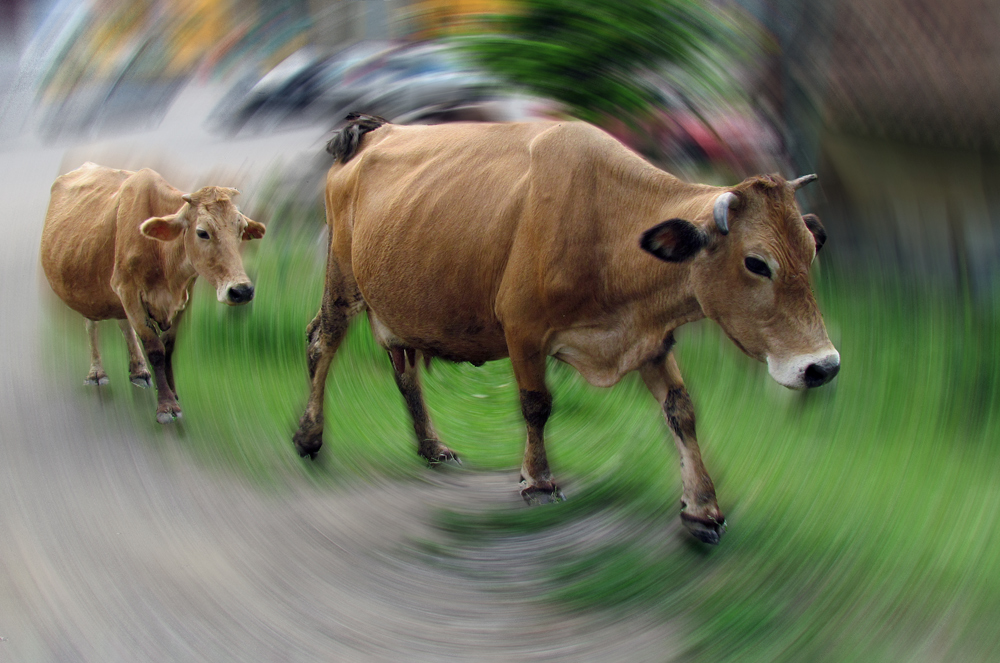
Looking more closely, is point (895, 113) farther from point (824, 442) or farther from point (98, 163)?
point (98, 163)

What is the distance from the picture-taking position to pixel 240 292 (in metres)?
4.86

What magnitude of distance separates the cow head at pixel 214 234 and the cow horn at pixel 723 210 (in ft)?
9.79

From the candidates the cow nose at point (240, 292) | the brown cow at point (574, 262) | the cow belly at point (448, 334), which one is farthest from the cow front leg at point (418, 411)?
the cow nose at point (240, 292)

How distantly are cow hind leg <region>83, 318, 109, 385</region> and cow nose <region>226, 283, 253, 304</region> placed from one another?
6.56 ft

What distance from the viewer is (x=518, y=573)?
4016 millimetres

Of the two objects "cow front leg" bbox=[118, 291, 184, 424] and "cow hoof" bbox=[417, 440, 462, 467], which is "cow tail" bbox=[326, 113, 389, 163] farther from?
"cow hoof" bbox=[417, 440, 462, 467]

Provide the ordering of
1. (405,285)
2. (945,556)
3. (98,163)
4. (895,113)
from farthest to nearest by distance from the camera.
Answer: (98,163), (405,285), (895,113), (945,556)

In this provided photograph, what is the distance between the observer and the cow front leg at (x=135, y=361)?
624 cm

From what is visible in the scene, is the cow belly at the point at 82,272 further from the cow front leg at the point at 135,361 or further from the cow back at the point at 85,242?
the cow front leg at the point at 135,361

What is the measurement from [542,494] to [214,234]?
8.79 feet

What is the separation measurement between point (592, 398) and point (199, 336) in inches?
125

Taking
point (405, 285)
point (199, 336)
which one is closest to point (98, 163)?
point (199, 336)

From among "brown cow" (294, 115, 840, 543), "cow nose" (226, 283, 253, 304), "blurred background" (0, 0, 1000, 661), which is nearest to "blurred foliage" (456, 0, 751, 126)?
"blurred background" (0, 0, 1000, 661)

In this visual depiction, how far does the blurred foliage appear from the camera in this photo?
14.7 feet
